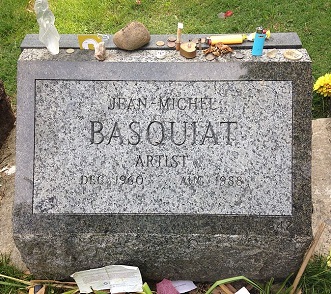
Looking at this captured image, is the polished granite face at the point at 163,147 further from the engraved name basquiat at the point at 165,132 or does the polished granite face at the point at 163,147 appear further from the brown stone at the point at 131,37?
the brown stone at the point at 131,37

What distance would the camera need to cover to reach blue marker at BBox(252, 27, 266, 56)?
8.08 ft

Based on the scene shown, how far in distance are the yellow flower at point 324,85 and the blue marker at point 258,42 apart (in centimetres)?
133

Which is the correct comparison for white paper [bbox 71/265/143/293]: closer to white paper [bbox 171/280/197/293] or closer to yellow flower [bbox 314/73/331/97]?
white paper [bbox 171/280/197/293]

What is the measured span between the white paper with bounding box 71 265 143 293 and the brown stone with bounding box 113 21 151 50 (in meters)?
1.26

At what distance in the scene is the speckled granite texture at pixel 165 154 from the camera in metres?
2.48

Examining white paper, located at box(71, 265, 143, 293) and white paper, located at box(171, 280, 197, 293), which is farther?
white paper, located at box(171, 280, 197, 293)

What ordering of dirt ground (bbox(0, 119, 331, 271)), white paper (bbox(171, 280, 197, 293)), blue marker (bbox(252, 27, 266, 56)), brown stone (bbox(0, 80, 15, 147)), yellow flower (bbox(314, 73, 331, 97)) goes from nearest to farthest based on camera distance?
blue marker (bbox(252, 27, 266, 56)) → white paper (bbox(171, 280, 197, 293)) → dirt ground (bbox(0, 119, 331, 271)) → brown stone (bbox(0, 80, 15, 147)) → yellow flower (bbox(314, 73, 331, 97))

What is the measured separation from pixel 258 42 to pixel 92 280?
5.43 feet

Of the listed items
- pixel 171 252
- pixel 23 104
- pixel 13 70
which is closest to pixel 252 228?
pixel 171 252

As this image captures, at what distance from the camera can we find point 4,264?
9.32 ft

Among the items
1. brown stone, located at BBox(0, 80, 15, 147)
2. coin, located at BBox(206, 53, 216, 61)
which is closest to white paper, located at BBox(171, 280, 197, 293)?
coin, located at BBox(206, 53, 216, 61)

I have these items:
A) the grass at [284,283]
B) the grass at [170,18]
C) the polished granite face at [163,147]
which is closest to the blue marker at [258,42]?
the polished granite face at [163,147]

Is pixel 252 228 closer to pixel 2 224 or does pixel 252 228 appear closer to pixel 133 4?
pixel 2 224

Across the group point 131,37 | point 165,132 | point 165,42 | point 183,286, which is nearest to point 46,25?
point 131,37
